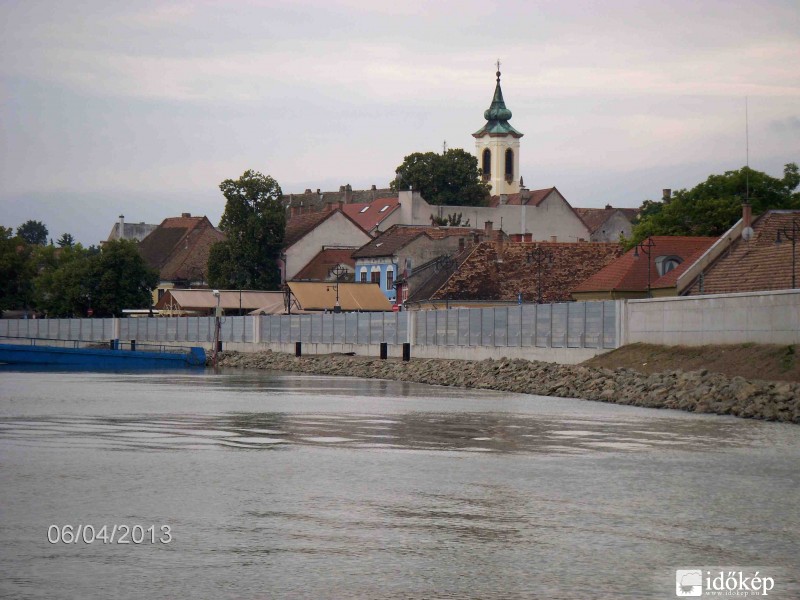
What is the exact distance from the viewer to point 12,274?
12875 cm

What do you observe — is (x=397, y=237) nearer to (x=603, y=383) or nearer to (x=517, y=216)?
(x=517, y=216)

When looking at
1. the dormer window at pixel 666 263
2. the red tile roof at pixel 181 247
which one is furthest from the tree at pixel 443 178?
the dormer window at pixel 666 263

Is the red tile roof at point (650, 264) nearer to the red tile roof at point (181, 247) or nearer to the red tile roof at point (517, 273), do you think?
the red tile roof at point (517, 273)

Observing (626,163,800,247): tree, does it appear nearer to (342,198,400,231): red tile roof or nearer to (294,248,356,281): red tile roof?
(294,248,356,281): red tile roof

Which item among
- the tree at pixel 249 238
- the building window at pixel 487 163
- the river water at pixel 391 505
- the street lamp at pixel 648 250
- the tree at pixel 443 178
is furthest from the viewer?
the building window at pixel 487 163

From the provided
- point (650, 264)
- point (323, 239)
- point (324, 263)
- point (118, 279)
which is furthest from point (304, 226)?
point (650, 264)

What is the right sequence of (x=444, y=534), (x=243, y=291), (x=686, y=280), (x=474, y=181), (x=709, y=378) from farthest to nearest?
(x=474, y=181) < (x=243, y=291) < (x=686, y=280) < (x=709, y=378) < (x=444, y=534)

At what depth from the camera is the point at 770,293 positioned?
43.2 metres

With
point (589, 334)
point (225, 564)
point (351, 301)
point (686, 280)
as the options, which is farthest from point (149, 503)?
point (351, 301)

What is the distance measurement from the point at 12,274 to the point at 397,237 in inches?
1755

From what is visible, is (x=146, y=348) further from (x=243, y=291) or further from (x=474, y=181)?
(x=474, y=181)

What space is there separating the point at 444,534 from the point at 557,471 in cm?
675
